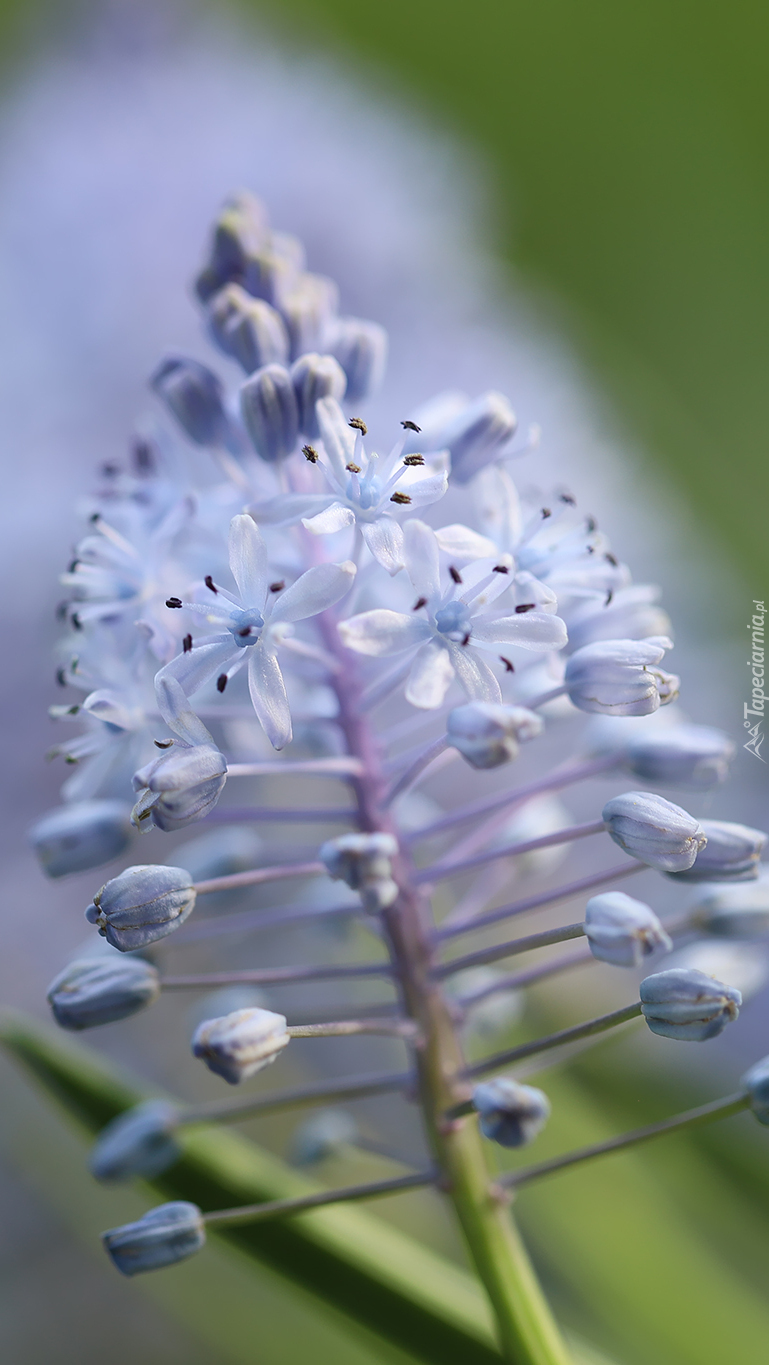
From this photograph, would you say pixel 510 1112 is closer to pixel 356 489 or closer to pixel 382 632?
pixel 382 632

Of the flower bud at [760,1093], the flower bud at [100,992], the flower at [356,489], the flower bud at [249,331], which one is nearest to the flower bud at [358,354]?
the flower bud at [249,331]

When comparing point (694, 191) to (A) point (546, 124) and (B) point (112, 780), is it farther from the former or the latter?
(B) point (112, 780)

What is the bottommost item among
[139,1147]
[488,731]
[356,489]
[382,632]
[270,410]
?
[139,1147]

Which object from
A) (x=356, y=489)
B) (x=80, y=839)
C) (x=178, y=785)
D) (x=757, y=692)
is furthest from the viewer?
(x=757, y=692)

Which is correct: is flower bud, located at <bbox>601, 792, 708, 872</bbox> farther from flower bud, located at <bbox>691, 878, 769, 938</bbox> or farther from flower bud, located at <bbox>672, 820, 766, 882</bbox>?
flower bud, located at <bbox>691, 878, 769, 938</bbox>

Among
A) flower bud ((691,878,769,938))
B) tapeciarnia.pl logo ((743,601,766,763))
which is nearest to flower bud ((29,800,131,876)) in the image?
flower bud ((691,878,769,938))

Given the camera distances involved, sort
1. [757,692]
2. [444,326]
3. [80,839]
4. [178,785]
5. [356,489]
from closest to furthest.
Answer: [178,785] < [356,489] < [80,839] < [757,692] < [444,326]

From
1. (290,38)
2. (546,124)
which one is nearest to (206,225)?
(290,38)

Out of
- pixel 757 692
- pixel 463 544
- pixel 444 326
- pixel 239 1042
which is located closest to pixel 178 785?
pixel 239 1042
